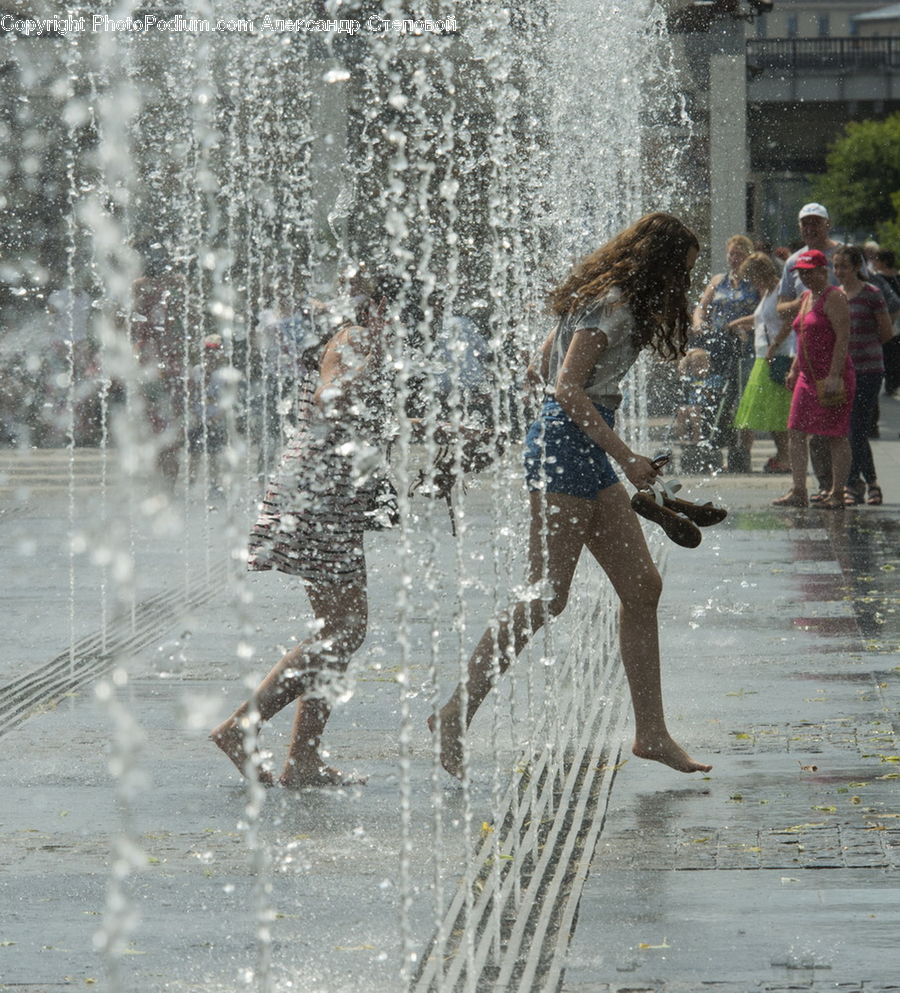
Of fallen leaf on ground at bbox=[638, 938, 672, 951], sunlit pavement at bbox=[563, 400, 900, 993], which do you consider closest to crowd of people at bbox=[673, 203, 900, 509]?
sunlit pavement at bbox=[563, 400, 900, 993]

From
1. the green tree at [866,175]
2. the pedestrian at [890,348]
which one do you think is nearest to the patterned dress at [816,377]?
the pedestrian at [890,348]

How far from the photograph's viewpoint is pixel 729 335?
15133 mm

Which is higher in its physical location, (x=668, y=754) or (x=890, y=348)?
(x=890, y=348)

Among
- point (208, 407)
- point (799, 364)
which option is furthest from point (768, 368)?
point (208, 407)

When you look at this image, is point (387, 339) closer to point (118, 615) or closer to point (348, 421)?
Answer: point (348, 421)

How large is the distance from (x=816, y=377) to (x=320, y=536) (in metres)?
7.25

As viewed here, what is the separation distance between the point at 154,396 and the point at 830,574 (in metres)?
8.01

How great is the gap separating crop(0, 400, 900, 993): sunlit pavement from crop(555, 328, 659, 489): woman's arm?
88 cm

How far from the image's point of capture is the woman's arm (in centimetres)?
543

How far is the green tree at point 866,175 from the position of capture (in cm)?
6350

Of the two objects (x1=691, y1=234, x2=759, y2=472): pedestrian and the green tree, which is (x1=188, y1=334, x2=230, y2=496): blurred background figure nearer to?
(x1=691, y1=234, x2=759, y2=472): pedestrian

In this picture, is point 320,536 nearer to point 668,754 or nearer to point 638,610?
point 638,610

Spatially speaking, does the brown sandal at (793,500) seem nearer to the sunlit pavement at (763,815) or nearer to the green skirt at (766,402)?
the green skirt at (766,402)

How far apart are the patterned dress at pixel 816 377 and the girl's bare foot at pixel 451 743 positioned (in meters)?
7.03
